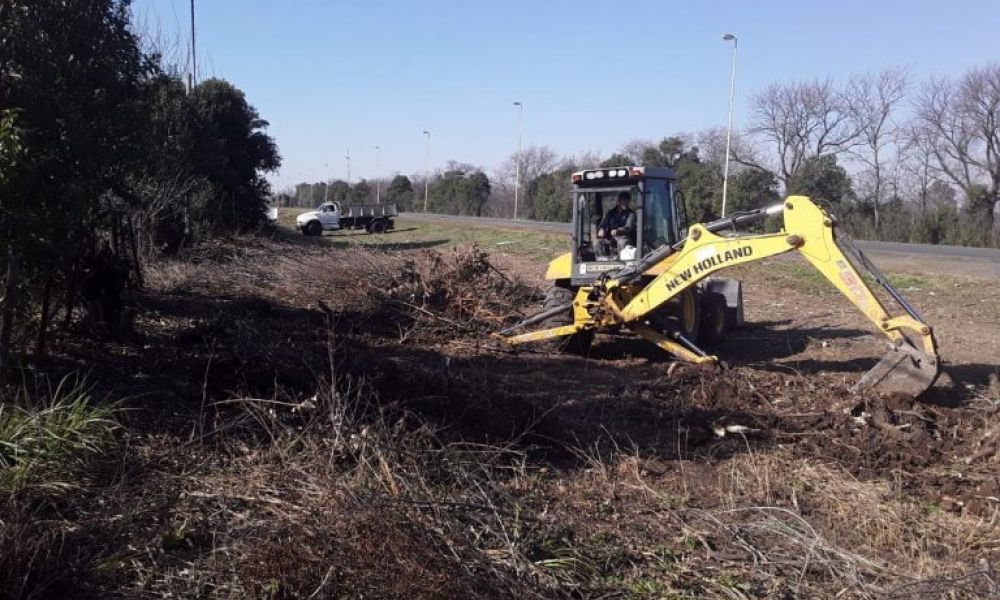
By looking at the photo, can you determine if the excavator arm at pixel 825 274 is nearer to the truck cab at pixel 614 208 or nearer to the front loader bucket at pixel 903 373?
the front loader bucket at pixel 903 373

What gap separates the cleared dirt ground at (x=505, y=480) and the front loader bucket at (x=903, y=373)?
0.26 meters

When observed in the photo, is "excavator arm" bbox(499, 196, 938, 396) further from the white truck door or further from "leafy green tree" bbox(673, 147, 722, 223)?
the white truck door

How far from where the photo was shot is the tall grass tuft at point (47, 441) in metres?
4.69

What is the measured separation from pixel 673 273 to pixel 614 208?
6.47 feet

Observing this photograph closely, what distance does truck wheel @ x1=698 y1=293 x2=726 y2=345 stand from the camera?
36.9ft

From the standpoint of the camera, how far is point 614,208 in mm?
10859

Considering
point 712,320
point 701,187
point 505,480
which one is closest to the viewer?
point 505,480

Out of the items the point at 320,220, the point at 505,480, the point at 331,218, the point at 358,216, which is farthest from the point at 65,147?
the point at 358,216

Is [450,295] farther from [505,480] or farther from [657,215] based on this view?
[505,480]

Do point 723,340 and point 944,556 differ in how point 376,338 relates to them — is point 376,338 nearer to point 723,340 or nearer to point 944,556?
point 723,340

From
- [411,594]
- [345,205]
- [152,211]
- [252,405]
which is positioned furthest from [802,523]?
[345,205]

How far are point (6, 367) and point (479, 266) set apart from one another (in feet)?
28.0

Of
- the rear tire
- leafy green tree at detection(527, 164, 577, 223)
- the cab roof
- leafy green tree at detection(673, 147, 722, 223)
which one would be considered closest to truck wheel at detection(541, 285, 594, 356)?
the rear tire

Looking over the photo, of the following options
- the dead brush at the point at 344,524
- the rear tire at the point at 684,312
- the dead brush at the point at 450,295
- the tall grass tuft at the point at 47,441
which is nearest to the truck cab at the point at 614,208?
the rear tire at the point at 684,312
